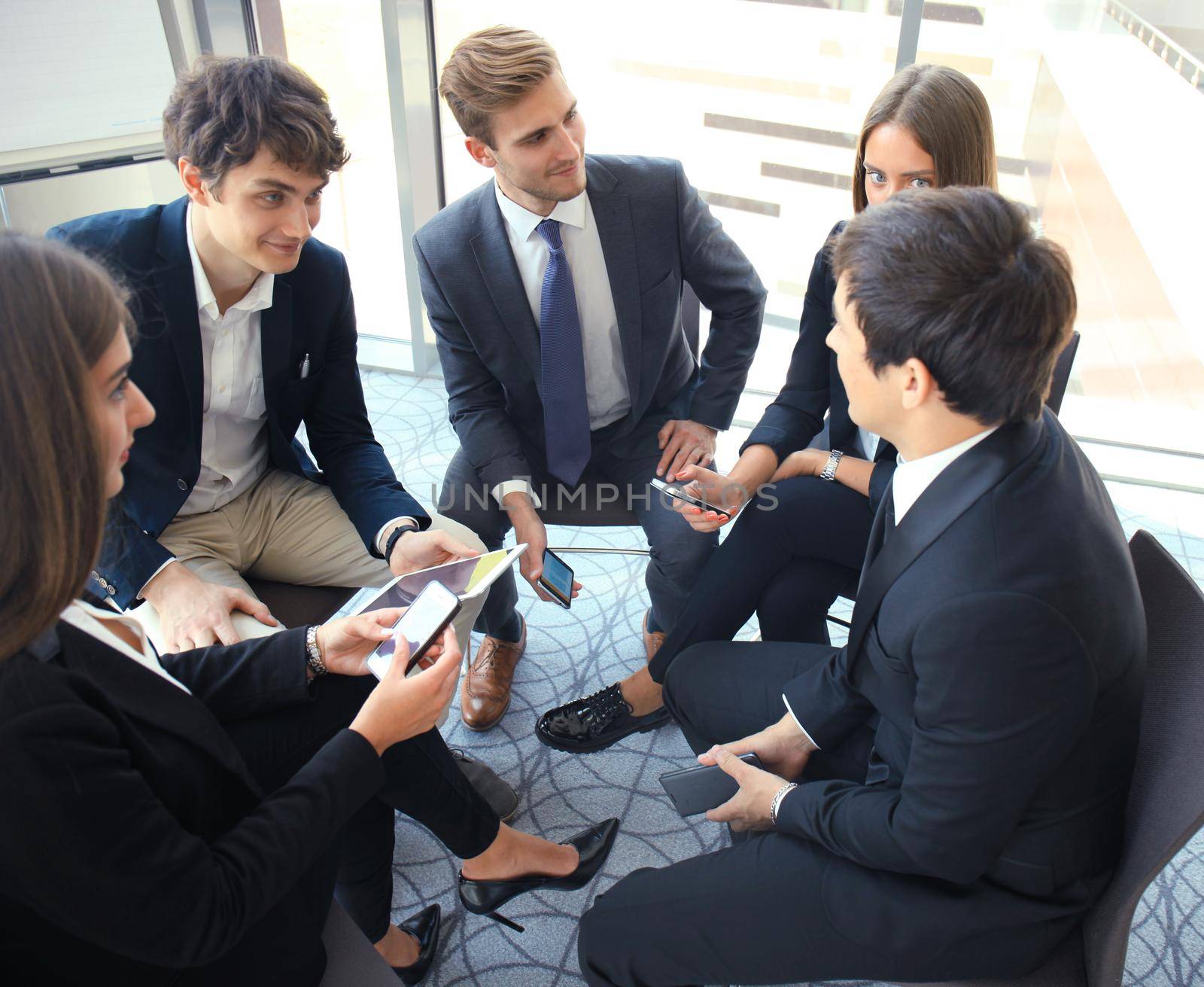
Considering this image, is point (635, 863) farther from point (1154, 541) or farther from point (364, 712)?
point (1154, 541)

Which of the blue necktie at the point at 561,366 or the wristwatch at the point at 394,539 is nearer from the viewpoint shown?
the wristwatch at the point at 394,539

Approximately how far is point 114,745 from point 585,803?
1343 millimetres

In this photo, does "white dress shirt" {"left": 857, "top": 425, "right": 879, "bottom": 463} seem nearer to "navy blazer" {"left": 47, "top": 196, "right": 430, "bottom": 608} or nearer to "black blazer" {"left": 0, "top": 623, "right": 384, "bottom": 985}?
"navy blazer" {"left": 47, "top": 196, "right": 430, "bottom": 608}

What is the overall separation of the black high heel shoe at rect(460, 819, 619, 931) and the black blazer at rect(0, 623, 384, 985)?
0.57 m

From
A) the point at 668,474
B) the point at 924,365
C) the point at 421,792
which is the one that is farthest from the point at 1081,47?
the point at 421,792

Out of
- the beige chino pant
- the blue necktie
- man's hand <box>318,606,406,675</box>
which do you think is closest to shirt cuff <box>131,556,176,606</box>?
the beige chino pant

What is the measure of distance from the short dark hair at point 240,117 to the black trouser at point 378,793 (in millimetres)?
993

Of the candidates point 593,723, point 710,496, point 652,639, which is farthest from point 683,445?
point 593,723

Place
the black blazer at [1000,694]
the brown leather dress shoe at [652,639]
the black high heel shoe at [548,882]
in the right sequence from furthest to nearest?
the brown leather dress shoe at [652,639]
the black high heel shoe at [548,882]
the black blazer at [1000,694]

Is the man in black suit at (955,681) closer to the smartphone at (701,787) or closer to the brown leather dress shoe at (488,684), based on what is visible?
the smartphone at (701,787)

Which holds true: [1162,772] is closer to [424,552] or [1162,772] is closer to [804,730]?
[804,730]

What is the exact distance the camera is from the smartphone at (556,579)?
2.19 metres

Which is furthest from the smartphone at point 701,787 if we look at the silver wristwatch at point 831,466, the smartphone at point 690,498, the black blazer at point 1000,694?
the silver wristwatch at point 831,466

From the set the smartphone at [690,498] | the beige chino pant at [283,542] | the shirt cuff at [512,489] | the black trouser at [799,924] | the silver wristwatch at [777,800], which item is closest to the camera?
the black trouser at [799,924]
